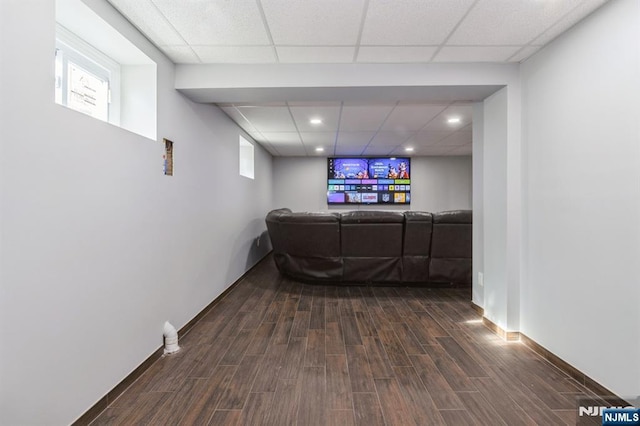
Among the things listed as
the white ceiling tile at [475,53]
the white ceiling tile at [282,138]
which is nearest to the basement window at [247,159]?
the white ceiling tile at [282,138]

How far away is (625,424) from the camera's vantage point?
60.9 inches

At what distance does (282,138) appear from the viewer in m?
5.25

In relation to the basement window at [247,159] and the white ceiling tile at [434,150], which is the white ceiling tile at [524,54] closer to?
the white ceiling tile at [434,150]

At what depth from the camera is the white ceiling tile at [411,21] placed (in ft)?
5.67

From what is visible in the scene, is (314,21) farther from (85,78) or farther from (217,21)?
(85,78)

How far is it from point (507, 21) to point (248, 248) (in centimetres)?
418

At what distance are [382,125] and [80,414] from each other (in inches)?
168

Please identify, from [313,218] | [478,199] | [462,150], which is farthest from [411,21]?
[462,150]

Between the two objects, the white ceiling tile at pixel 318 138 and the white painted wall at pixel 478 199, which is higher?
the white ceiling tile at pixel 318 138

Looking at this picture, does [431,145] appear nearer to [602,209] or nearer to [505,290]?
[505,290]

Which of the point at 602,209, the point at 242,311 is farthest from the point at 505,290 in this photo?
the point at 242,311

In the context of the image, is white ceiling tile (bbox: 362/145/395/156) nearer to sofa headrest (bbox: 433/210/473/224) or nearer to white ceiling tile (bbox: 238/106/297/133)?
white ceiling tile (bbox: 238/106/297/133)

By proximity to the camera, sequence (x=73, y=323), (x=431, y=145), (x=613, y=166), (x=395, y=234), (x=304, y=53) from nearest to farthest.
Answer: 1. (x=73, y=323)
2. (x=613, y=166)
3. (x=304, y=53)
4. (x=395, y=234)
5. (x=431, y=145)

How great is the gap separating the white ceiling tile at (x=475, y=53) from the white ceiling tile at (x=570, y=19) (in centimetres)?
17
